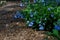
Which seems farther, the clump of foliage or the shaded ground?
the clump of foliage

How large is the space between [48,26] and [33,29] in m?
0.34

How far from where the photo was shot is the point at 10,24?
5.46 m

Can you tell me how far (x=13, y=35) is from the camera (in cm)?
468

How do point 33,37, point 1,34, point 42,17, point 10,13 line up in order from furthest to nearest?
point 10,13 → point 42,17 → point 1,34 → point 33,37

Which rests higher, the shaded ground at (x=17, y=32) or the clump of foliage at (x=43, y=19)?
the clump of foliage at (x=43, y=19)

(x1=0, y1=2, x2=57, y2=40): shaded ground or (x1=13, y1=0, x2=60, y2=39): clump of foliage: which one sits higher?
(x1=13, y1=0, x2=60, y2=39): clump of foliage

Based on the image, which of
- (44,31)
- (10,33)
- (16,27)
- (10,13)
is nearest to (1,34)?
(10,33)

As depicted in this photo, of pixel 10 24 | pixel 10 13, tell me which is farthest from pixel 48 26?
pixel 10 13

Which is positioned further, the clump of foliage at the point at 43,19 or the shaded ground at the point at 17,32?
the clump of foliage at the point at 43,19

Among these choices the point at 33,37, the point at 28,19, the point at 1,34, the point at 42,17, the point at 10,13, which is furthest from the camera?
the point at 10,13

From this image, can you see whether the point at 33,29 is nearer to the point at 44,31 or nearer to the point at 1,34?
the point at 44,31

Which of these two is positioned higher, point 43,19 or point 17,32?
point 43,19

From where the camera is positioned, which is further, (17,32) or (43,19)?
(43,19)

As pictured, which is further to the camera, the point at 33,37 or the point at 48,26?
the point at 48,26
